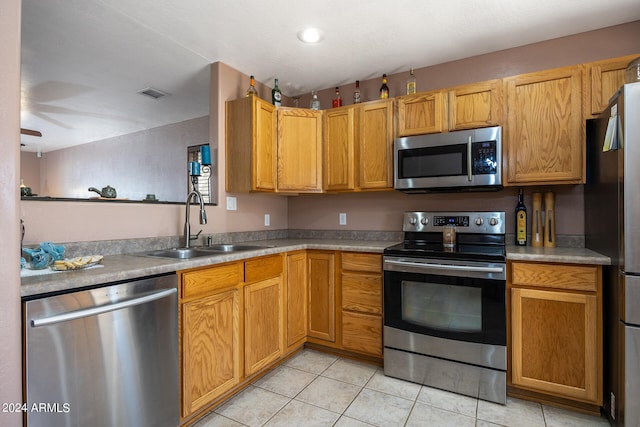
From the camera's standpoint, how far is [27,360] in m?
1.08

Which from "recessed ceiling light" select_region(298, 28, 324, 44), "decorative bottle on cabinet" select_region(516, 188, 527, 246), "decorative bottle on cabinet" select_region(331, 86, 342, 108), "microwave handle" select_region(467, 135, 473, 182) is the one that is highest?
"recessed ceiling light" select_region(298, 28, 324, 44)

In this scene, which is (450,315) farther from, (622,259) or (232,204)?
(232,204)

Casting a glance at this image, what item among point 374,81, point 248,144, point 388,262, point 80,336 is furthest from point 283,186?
point 80,336

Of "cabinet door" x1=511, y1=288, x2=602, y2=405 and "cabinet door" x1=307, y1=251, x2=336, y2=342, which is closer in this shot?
"cabinet door" x1=511, y1=288, x2=602, y2=405

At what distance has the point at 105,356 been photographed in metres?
1.29

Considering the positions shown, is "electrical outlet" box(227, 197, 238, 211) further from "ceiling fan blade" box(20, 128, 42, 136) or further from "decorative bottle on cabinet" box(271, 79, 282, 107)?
"ceiling fan blade" box(20, 128, 42, 136)

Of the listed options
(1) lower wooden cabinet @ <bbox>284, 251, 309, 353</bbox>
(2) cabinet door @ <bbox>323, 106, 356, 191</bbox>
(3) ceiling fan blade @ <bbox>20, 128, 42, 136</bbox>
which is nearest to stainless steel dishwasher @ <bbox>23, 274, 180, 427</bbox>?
(1) lower wooden cabinet @ <bbox>284, 251, 309, 353</bbox>

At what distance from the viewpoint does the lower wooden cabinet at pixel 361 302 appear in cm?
241

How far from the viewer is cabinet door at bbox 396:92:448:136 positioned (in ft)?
7.87

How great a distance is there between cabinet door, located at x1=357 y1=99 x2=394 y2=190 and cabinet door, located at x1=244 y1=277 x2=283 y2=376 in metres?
1.14

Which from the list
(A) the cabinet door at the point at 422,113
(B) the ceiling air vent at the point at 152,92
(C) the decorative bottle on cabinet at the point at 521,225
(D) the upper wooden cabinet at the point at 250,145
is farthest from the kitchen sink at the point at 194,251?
(B) the ceiling air vent at the point at 152,92

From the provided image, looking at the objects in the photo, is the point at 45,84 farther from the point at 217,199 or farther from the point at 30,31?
the point at 217,199

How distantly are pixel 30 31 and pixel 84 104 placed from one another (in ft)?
5.98

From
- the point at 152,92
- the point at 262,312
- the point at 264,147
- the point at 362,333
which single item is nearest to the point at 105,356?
the point at 262,312
